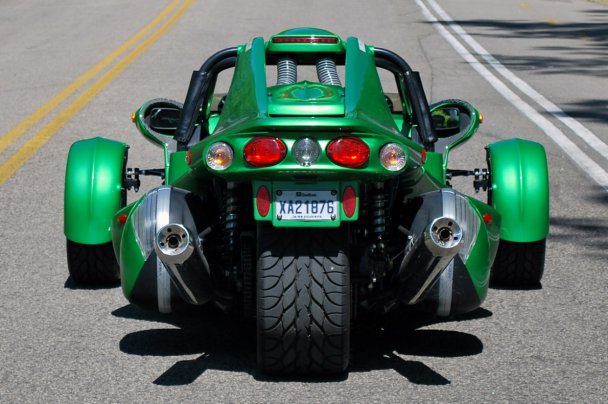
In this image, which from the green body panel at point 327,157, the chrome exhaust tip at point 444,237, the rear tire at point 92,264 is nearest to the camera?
the chrome exhaust tip at point 444,237

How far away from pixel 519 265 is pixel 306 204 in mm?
2096

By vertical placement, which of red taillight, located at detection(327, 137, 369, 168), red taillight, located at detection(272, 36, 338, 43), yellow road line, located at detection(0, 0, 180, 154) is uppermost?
red taillight, located at detection(272, 36, 338, 43)

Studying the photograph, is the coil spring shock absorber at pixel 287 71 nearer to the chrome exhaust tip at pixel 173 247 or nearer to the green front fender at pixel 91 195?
the green front fender at pixel 91 195

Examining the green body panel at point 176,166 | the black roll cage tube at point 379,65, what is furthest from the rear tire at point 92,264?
the black roll cage tube at point 379,65

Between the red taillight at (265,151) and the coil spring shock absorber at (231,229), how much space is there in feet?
Result: 1.40

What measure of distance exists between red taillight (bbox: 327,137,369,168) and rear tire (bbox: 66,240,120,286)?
81.7 inches

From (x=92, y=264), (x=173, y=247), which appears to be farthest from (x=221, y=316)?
(x=173, y=247)

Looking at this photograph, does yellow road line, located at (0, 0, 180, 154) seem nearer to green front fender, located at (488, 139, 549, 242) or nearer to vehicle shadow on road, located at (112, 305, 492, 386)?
vehicle shadow on road, located at (112, 305, 492, 386)

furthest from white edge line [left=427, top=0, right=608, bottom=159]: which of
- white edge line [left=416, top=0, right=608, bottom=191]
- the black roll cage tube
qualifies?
the black roll cage tube

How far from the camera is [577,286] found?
23.8 feet

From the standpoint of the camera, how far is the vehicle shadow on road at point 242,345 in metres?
5.72

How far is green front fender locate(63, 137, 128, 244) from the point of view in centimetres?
683

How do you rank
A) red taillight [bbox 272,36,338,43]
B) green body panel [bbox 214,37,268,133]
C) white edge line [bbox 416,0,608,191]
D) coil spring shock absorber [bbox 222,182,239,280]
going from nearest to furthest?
green body panel [bbox 214,37,268,133]
coil spring shock absorber [bbox 222,182,239,280]
red taillight [bbox 272,36,338,43]
white edge line [bbox 416,0,608,191]

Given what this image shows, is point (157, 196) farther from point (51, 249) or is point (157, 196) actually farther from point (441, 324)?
point (51, 249)
